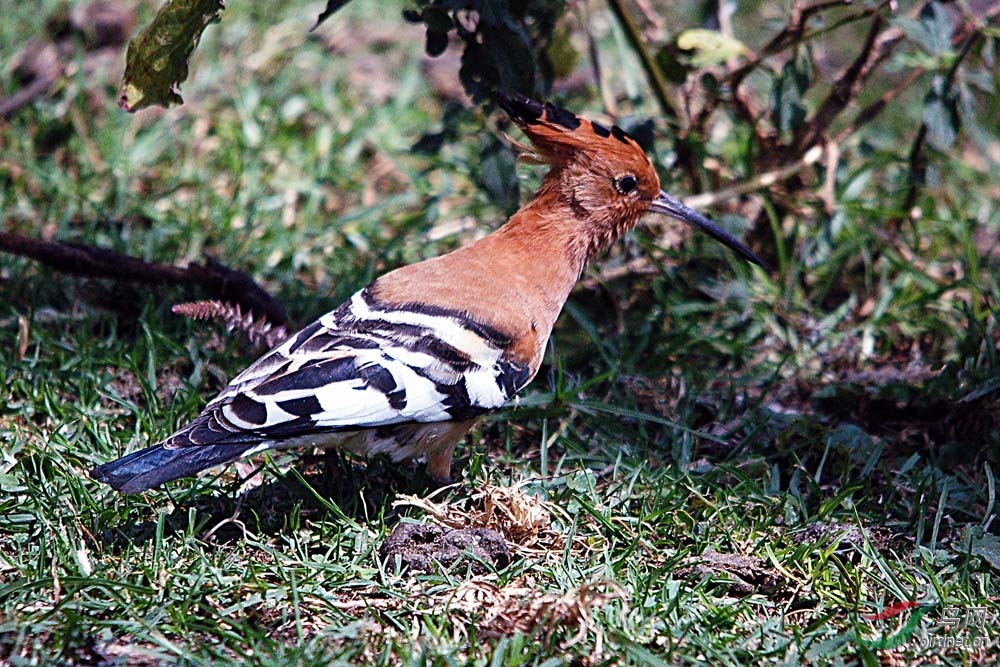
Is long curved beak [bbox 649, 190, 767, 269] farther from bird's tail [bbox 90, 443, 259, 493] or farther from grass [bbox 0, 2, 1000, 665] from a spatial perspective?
bird's tail [bbox 90, 443, 259, 493]

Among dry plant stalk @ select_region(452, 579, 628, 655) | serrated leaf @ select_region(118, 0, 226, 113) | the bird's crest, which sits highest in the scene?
serrated leaf @ select_region(118, 0, 226, 113)

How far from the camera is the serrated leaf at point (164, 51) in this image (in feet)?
9.43

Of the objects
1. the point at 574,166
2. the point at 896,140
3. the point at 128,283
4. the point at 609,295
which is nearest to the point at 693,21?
the point at 896,140

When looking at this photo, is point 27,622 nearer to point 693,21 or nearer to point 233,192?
point 233,192

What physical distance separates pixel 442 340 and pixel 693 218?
3.30 ft

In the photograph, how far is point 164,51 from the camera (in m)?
2.94

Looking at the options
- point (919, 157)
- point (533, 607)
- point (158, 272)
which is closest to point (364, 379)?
point (533, 607)

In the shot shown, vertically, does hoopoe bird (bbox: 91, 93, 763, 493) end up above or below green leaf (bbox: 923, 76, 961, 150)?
below

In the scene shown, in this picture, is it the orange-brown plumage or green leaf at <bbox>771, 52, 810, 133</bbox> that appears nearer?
the orange-brown plumage

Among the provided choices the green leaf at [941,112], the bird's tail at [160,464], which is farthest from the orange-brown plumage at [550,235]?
the green leaf at [941,112]

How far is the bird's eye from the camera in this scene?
3.32 meters

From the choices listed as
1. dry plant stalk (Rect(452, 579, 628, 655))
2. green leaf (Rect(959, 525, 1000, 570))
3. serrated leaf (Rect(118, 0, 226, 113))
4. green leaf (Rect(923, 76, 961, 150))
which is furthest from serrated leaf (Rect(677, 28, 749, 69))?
dry plant stalk (Rect(452, 579, 628, 655))

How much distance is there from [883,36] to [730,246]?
3.32 ft

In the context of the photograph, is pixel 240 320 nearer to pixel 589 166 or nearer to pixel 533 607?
pixel 589 166
